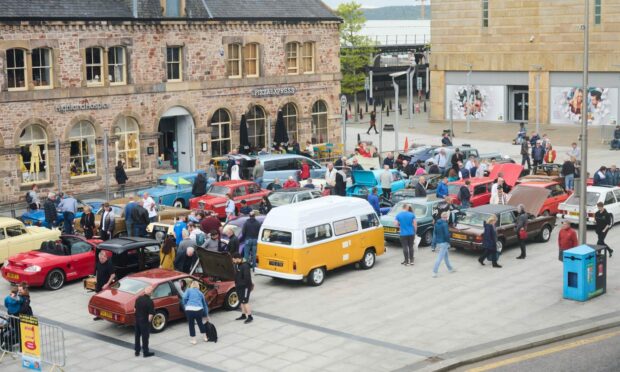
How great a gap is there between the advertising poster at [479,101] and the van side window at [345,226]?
43.0 metres

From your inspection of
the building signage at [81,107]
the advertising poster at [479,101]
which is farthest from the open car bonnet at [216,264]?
the advertising poster at [479,101]

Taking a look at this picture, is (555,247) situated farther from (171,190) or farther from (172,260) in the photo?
(171,190)

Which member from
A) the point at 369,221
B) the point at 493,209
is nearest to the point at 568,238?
the point at 493,209

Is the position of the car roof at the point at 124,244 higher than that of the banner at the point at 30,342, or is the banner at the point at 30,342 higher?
the car roof at the point at 124,244

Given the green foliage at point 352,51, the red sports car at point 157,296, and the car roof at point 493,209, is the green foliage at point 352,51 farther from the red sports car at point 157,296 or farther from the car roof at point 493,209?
the red sports car at point 157,296

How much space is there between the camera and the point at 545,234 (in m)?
30.2

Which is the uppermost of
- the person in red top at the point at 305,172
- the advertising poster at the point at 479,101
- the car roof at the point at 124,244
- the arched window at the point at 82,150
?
the advertising poster at the point at 479,101

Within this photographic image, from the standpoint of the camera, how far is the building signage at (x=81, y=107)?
1633 inches

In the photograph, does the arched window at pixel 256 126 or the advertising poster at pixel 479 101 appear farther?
the advertising poster at pixel 479 101

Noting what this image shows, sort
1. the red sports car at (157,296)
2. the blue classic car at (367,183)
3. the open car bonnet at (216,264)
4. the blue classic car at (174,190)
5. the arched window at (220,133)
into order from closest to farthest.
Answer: the red sports car at (157,296) < the open car bonnet at (216,264) < the blue classic car at (174,190) < the blue classic car at (367,183) < the arched window at (220,133)

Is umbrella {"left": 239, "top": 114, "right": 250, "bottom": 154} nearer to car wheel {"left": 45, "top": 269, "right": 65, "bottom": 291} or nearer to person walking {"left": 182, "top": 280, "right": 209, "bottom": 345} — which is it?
car wheel {"left": 45, "top": 269, "right": 65, "bottom": 291}

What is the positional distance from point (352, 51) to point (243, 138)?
43.7 m

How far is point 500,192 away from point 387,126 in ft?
112

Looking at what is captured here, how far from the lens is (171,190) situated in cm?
3656
